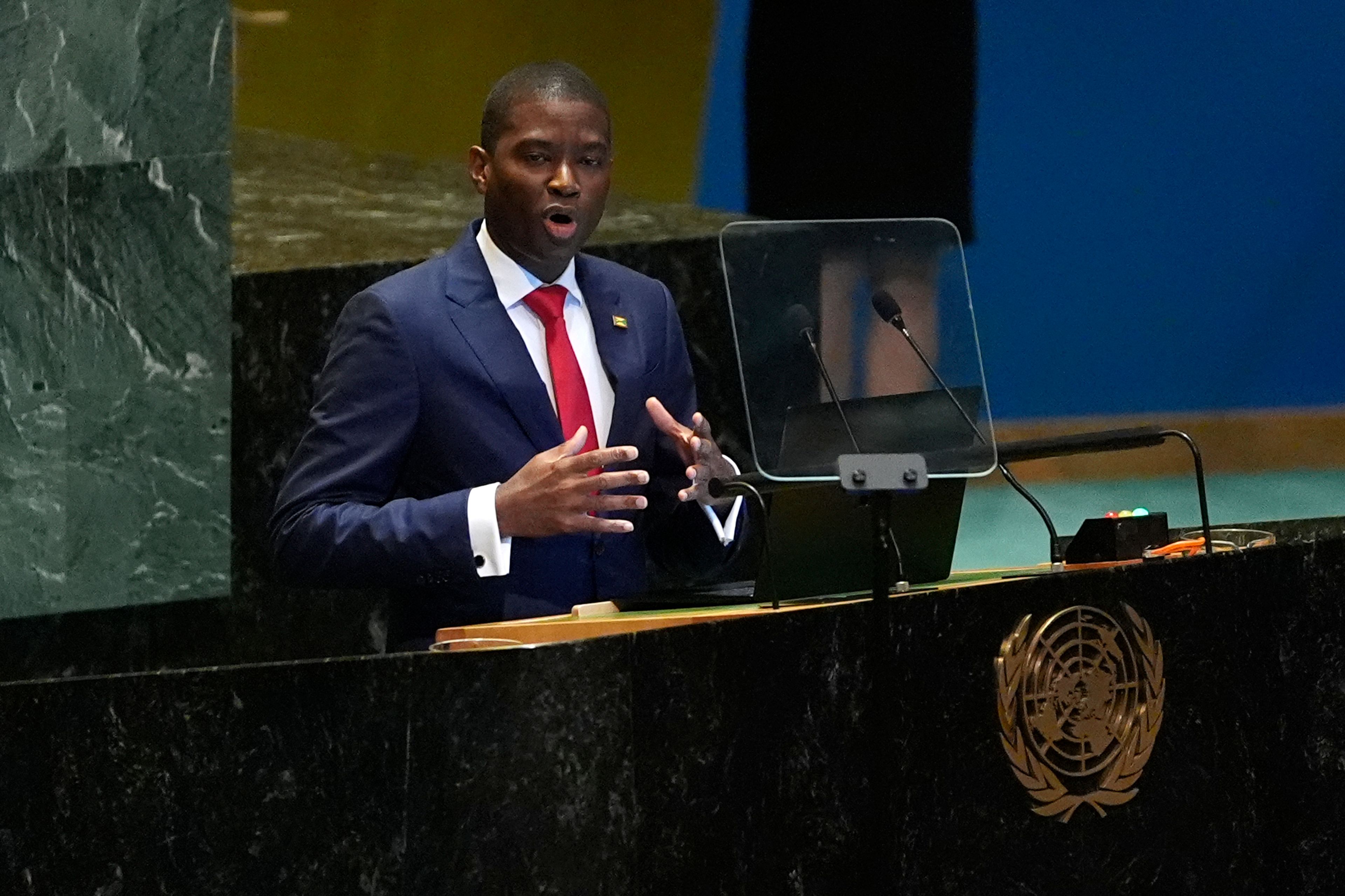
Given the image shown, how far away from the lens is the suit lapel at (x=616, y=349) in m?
2.75

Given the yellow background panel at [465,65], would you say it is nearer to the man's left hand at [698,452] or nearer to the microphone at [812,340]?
the man's left hand at [698,452]

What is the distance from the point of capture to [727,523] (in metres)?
2.75

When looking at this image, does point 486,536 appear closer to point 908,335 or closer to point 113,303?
point 908,335

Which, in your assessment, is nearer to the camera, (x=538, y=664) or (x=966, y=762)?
(x=538, y=664)

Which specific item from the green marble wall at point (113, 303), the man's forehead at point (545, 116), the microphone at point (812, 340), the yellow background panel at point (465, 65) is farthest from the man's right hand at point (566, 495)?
the yellow background panel at point (465, 65)

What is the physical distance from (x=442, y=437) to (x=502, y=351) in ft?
0.49

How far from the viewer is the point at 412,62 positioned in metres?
4.38

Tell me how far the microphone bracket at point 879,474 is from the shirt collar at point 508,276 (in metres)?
0.90

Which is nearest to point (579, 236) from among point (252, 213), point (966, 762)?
point (966, 762)

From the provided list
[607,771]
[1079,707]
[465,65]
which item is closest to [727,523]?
[1079,707]

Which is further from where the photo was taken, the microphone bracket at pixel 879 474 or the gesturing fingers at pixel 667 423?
the gesturing fingers at pixel 667 423

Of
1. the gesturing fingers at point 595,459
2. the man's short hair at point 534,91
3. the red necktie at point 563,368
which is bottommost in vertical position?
the gesturing fingers at point 595,459

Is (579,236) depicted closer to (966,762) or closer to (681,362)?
(681,362)

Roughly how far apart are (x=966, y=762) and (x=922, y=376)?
0.46 metres
